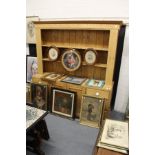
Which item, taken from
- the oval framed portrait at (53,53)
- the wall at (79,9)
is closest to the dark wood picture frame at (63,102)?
the oval framed portrait at (53,53)

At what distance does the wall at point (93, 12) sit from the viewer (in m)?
2.63

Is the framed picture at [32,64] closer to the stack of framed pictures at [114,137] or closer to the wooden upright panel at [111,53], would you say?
the wooden upright panel at [111,53]

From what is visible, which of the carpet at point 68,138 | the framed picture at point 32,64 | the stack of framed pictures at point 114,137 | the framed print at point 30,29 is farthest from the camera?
the framed picture at point 32,64

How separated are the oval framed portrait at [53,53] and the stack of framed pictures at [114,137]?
168 centimetres

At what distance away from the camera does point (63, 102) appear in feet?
9.37

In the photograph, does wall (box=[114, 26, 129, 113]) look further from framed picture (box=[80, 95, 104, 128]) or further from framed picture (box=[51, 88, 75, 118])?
framed picture (box=[51, 88, 75, 118])

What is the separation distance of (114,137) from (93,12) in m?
2.16
